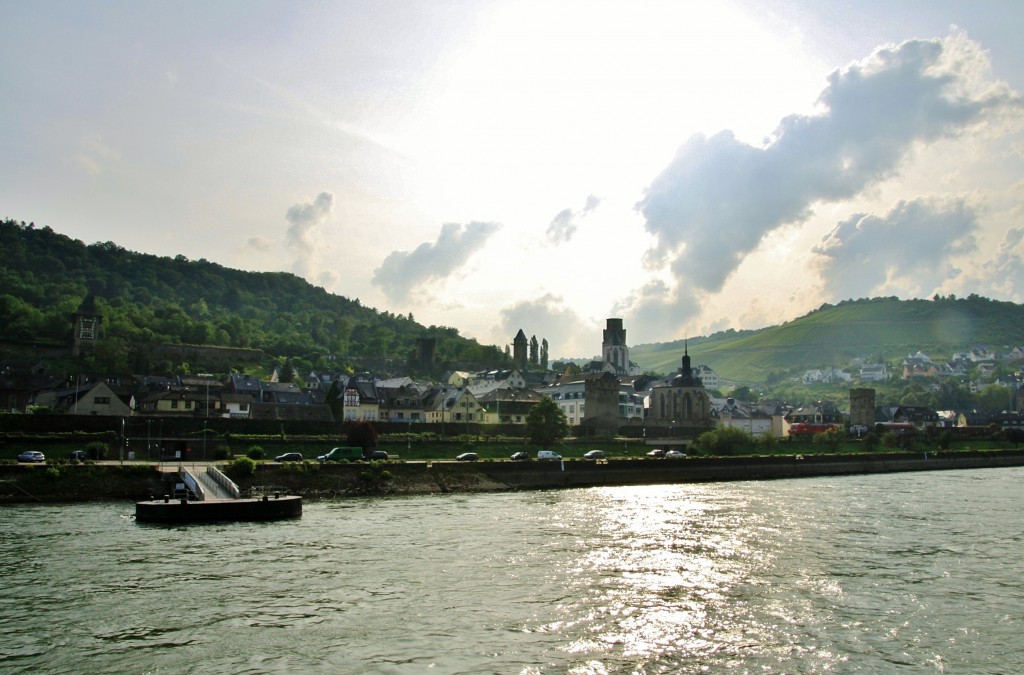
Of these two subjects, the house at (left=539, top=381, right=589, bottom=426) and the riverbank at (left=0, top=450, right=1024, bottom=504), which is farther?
the house at (left=539, top=381, right=589, bottom=426)

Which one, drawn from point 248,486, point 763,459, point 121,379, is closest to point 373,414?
point 121,379

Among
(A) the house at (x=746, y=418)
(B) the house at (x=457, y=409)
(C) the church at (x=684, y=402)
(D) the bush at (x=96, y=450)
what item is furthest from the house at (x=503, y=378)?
(D) the bush at (x=96, y=450)

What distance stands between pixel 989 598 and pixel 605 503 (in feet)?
100

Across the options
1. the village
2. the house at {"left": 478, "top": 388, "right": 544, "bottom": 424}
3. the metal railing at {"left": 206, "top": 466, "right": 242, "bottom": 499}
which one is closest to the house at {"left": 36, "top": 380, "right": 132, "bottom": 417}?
the village

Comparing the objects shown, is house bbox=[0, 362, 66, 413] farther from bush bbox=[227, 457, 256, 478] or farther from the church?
the church

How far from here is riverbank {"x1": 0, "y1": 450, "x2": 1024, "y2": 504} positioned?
51719 millimetres

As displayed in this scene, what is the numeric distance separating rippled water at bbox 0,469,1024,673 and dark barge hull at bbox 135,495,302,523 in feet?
3.16

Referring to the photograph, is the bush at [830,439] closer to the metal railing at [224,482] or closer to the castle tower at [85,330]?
the metal railing at [224,482]

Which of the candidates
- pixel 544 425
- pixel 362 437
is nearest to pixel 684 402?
pixel 544 425

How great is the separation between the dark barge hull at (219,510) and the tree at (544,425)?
1894 inches

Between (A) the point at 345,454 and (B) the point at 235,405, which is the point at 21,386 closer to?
(B) the point at 235,405

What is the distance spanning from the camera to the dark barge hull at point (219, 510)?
43219mm

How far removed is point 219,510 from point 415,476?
1973 centimetres

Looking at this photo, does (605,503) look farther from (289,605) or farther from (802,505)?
(289,605)
